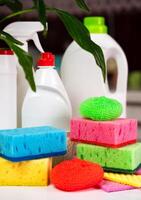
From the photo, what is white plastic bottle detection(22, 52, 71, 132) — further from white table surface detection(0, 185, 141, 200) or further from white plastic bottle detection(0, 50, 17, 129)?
white table surface detection(0, 185, 141, 200)

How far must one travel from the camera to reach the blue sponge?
55cm

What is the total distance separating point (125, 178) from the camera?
575 millimetres

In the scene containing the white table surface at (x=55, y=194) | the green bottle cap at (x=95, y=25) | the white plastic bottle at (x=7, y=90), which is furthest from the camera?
the green bottle cap at (x=95, y=25)

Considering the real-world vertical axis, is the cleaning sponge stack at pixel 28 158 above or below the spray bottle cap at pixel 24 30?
below

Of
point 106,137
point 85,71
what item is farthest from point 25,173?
point 85,71

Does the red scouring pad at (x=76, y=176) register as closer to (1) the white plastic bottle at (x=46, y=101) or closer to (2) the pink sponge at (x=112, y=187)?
(2) the pink sponge at (x=112, y=187)

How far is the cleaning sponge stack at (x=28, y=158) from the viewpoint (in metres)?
0.55

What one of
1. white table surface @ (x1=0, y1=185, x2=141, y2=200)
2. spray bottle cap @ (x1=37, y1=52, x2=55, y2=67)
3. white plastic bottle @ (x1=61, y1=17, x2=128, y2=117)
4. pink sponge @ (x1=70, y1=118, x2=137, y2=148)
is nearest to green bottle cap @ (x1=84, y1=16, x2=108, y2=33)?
white plastic bottle @ (x1=61, y1=17, x2=128, y2=117)

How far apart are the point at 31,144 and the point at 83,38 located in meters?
0.18

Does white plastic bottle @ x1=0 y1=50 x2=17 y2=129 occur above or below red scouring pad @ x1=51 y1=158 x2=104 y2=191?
above

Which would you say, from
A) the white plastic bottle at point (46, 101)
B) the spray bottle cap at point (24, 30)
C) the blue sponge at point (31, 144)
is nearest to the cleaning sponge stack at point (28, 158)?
the blue sponge at point (31, 144)

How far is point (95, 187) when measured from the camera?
56 cm

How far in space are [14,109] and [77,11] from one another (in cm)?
130

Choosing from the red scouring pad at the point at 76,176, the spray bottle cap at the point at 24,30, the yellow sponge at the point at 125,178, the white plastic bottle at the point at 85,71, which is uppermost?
the spray bottle cap at the point at 24,30
